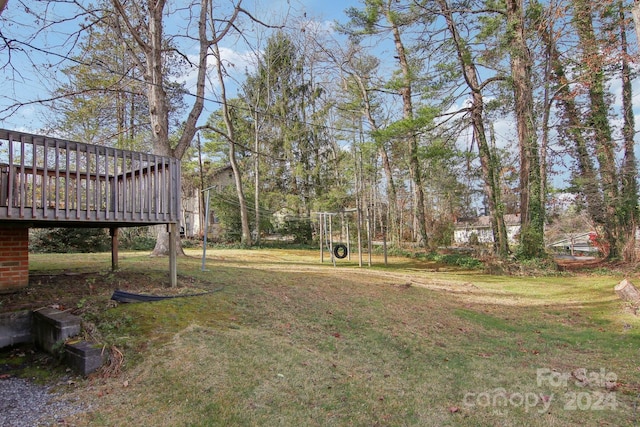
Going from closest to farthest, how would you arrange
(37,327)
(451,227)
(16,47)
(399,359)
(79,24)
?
1. (37,327)
2. (399,359)
3. (16,47)
4. (79,24)
5. (451,227)

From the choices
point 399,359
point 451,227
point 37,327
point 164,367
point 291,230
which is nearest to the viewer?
point 164,367

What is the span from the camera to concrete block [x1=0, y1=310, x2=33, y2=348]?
3627 mm

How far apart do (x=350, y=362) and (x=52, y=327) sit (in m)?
2.97

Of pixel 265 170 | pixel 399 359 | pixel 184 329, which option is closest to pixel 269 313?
pixel 184 329

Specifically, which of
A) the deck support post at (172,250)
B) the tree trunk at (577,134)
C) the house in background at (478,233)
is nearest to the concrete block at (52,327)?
the deck support post at (172,250)

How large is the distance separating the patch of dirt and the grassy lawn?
14 centimetres

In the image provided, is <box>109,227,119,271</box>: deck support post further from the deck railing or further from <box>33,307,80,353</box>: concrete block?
<box>33,307,80,353</box>: concrete block

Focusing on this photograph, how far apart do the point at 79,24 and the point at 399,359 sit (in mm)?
10742

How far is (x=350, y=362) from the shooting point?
3.71m

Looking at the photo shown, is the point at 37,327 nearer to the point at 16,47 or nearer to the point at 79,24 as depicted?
the point at 16,47

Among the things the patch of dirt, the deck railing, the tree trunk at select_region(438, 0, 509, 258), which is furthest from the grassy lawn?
the tree trunk at select_region(438, 0, 509, 258)

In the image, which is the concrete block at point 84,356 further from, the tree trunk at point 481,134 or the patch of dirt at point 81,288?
the tree trunk at point 481,134

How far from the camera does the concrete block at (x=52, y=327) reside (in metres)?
3.35

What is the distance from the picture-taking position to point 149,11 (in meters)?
9.55
